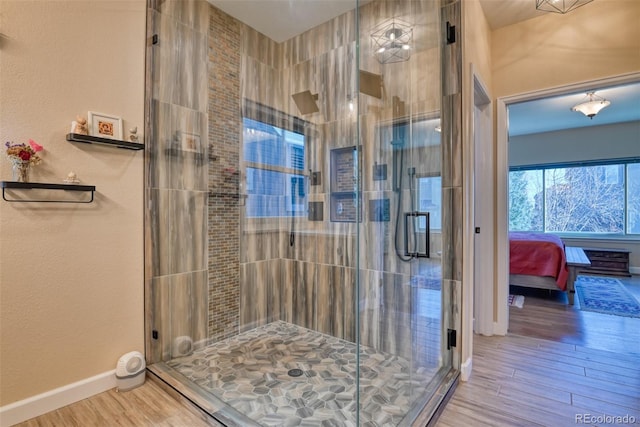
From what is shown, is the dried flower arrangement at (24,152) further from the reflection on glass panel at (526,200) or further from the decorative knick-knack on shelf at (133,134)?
the reflection on glass panel at (526,200)

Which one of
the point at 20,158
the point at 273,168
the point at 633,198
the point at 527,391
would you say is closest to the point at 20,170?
the point at 20,158

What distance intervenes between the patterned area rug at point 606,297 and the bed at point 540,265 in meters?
0.32

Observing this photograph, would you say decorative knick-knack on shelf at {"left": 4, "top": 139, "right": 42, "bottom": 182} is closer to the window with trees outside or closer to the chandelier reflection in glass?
the chandelier reflection in glass

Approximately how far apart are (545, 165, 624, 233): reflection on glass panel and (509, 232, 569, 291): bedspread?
2973 mm

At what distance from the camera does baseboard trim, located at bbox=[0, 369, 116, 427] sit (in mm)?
1660

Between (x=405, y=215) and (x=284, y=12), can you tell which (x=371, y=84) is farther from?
(x=284, y=12)

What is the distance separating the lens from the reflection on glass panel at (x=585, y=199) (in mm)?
6016

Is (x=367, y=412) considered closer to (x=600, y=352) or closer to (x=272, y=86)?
(x=600, y=352)

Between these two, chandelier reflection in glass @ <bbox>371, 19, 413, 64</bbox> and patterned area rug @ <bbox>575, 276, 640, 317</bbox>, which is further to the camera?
patterned area rug @ <bbox>575, 276, 640, 317</bbox>

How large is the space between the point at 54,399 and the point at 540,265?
5.00 meters

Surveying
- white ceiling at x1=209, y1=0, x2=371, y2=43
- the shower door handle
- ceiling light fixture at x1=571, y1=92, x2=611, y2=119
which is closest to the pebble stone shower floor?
the shower door handle

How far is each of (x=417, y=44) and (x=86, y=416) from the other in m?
3.11

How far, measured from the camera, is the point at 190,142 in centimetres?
259

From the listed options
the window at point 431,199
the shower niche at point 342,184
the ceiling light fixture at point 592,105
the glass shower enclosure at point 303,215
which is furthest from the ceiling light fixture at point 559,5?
the ceiling light fixture at point 592,105
